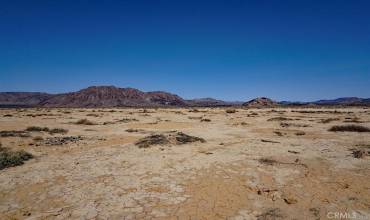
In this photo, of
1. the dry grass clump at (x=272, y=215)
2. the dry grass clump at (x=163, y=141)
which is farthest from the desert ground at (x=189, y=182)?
the dry grass clump at (x=163, y=141)

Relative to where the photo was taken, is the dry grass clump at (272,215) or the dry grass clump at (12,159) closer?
the dry grass clump at (272,215)

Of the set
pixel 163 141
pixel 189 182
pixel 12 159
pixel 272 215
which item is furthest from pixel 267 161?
pixel 12 159

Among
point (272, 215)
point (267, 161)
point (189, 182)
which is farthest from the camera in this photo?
point (267, 161)

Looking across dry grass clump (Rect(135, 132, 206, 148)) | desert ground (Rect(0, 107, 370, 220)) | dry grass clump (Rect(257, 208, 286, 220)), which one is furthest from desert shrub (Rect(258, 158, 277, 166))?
dry grass clump (Rect(135, 132, 206, 148))

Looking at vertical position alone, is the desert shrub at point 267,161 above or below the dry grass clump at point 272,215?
above

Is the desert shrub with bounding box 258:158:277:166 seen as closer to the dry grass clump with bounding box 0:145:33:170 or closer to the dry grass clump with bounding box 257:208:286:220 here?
the dry grass clump with bounding box 257:208:286:220

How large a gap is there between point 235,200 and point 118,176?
13.7 feet

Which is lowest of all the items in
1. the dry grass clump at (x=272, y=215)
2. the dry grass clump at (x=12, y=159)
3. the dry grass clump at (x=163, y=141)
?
the dry grass clump at (x=272, y=215)

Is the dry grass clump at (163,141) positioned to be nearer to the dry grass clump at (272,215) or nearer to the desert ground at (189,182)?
the desert ground at (189,182)

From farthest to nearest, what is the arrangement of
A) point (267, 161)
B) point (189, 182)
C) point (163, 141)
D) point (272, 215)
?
point (163, 141), point (267, 161), point (189, 182), point (272, 215)

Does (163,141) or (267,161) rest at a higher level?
(163,141)

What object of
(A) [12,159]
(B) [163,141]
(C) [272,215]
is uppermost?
(B) [163,141]

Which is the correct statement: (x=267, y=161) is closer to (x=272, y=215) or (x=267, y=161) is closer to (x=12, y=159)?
(x=272, y=215)

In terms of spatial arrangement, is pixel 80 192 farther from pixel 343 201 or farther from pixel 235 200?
pixel 343 201
